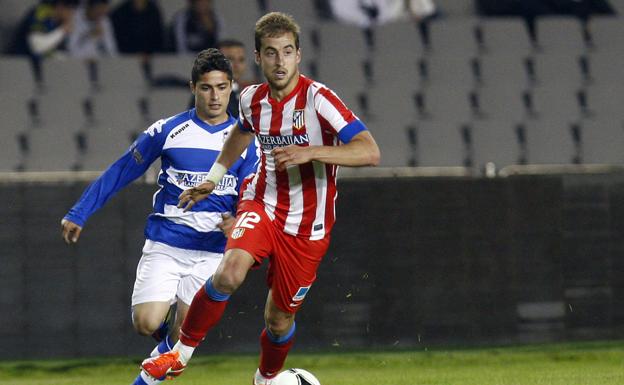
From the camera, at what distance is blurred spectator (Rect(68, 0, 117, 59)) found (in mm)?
13336

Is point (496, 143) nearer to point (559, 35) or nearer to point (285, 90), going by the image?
point (559, 35)

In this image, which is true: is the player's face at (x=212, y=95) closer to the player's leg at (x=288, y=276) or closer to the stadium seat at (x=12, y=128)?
the player's leg at (x=288, y=276)

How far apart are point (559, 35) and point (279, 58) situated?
28.8ft

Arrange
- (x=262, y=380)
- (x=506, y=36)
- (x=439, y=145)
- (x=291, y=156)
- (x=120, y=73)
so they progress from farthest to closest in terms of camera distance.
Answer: (x=506, y=36)
(x=120, y=73)
(x=439, y=145)
(x=262, y=380)
(x=291, y=156)

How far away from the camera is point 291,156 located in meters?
5.72

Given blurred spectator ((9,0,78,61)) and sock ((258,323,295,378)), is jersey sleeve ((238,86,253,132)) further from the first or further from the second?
blurred spectator ((9,0,78,61))

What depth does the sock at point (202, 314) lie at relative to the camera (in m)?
6.33

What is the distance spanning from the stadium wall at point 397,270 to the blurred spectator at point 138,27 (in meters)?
4.50

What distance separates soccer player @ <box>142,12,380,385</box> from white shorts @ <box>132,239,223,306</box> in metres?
0.74

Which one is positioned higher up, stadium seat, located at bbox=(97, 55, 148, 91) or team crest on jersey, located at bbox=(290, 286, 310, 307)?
stadium seat, located at bbox=(97, 55, 148, 91)

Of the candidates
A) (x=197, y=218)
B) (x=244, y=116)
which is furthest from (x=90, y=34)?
(x=244, y=116)

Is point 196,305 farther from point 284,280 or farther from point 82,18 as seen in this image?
Result: point 82,18

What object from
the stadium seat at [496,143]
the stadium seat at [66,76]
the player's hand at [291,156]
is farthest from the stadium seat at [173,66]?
the player's hand at [291,156]

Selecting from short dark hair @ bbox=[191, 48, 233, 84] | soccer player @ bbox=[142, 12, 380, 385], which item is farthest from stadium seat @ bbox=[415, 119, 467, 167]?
soccer player @ bbox=[142, 12, 380, 385]
